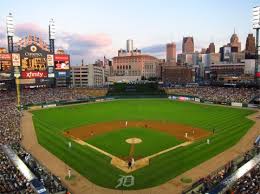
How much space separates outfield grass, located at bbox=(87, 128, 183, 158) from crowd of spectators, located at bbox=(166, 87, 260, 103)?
121 feet

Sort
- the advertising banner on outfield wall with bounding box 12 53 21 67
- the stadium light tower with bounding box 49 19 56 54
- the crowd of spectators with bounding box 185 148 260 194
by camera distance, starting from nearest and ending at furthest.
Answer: the crowd of spectators with bounding box 185 148 260 194, the advertising banner on outfield wall with bounding box 12 53 21 67, the stadium light tower with bounding box 49 19 56 54

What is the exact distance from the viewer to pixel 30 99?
222ft

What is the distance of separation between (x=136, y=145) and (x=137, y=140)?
2.24 meters

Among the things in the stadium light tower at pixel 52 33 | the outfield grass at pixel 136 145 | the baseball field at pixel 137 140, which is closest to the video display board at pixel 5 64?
the baseball field at pixel 137 140

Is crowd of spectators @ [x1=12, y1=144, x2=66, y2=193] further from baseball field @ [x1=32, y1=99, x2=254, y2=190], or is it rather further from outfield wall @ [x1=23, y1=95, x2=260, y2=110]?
outfield wall @ [x1=23, y1=95, x2=260, y2=110]

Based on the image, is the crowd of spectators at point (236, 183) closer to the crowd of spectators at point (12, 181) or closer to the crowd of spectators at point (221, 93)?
the crowd of spectators at point (12, 181)

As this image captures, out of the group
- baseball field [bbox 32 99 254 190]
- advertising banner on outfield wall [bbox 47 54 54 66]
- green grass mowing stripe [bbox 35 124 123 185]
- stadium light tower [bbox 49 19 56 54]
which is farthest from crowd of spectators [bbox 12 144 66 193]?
stadium light tower [bbox 49 19 56 54]

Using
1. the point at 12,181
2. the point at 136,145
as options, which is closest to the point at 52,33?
the point at 136,145

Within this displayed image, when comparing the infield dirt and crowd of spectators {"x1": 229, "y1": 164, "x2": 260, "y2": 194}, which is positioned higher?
crowd of spectators {"x1": 229, "y1": 164, "x2": 260, "y2": 194}

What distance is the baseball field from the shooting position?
77.3ft

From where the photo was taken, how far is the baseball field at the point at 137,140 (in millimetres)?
23562

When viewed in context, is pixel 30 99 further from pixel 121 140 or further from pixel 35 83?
pixel 121 140

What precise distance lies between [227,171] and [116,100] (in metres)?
59.1

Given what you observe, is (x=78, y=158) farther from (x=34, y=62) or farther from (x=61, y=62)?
(x=61, y=62)
